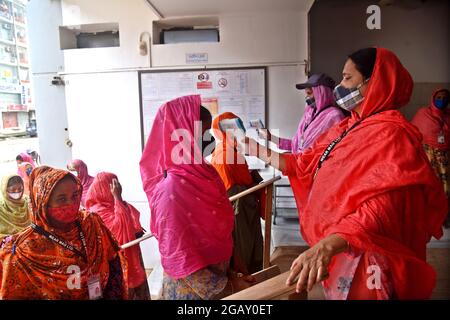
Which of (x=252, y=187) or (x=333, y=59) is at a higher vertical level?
(x=333, y=59)

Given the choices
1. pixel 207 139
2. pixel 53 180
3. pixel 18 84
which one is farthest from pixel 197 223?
pixel 18 84

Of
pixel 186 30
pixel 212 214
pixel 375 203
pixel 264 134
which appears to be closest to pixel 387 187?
pixel 375 203

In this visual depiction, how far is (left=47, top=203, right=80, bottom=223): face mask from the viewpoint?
750 mm

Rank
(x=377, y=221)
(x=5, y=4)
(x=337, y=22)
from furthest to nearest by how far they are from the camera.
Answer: (x=337, y=22) < (x=5, y=4) < (x=377, y=221)

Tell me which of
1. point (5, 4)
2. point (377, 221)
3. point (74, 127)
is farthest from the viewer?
point (74, 127)

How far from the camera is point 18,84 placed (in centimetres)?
91

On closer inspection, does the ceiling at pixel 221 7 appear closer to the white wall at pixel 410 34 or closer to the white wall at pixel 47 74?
the white wall at pixel 410 34

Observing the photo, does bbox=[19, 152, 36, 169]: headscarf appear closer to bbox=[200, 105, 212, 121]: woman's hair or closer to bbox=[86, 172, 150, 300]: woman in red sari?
bbox=[86, 172, 150, 300]: woman in red sari

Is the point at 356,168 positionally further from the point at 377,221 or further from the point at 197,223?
the point at 197,223

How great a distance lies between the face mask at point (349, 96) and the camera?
848 mm

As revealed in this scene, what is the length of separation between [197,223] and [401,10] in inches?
40.6

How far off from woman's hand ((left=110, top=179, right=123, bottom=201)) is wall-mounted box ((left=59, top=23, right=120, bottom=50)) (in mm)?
449

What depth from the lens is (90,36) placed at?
39.9 inches
